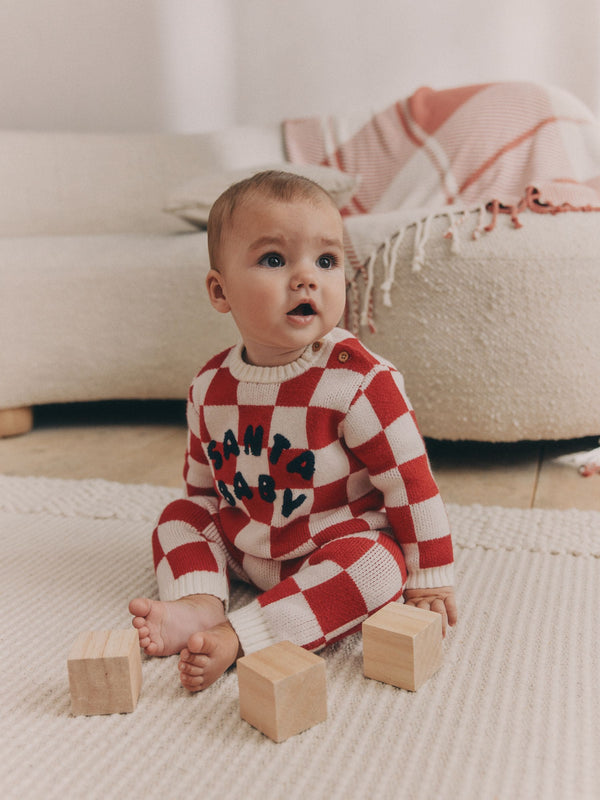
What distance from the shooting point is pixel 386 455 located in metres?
0.66

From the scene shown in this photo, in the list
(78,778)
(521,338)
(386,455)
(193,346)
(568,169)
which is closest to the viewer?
(78,778)

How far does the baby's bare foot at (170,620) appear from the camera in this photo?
616 millimetres

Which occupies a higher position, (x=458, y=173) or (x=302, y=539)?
(x=458, y=173)

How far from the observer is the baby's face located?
0.63m

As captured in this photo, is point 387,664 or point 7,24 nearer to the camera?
point 387,664

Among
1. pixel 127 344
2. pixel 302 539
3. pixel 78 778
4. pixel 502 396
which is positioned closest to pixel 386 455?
pixel 302 539

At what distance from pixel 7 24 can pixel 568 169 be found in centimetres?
170

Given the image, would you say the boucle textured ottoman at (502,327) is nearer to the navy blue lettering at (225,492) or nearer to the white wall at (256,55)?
the navy blue lettering at (225,492)

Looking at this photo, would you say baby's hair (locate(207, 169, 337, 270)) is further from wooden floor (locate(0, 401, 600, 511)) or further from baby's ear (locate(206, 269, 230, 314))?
wooden floor (locate(0, 401, 600, 511))

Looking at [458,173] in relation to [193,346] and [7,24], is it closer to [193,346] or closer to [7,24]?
[193,346]

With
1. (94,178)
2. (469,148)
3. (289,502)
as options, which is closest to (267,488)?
(289,502)

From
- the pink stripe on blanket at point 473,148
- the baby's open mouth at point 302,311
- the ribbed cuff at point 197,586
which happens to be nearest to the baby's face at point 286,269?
the baby's open mouth at point 302,311

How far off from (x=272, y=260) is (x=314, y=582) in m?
0.29

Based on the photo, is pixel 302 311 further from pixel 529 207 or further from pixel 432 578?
pixel 529 207
